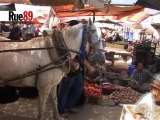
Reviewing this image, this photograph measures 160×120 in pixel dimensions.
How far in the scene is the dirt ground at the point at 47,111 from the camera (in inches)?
286

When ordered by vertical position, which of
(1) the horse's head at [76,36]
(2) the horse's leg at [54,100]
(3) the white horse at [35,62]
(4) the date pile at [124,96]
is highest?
(1) the horse's head at [76,36]

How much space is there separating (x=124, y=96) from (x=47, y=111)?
262cm

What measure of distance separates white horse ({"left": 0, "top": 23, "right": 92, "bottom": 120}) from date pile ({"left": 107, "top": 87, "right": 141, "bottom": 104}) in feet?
10.8

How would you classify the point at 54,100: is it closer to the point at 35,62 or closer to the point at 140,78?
the point at 35,62

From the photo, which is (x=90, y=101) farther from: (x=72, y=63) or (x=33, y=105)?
(x=72, y=63)

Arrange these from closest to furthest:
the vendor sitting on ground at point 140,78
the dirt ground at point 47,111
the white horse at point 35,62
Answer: the white horse at point 35,62 < the dirt ground at point 47,111 < the vendor sitting on ground at point 140,78

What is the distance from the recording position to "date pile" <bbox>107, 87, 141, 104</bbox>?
8.98 metres

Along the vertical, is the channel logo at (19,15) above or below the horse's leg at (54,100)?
above

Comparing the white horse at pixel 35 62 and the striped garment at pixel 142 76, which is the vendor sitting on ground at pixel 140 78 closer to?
the striped garment at pixel 142 76

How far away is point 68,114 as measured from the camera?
24.8 feet

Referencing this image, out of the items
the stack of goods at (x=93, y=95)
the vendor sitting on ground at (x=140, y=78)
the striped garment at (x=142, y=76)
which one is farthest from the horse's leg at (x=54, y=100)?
the striped garment at (x=142, y=76)

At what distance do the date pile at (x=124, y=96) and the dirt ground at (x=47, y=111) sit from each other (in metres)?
0.40

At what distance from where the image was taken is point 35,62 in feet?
20.1

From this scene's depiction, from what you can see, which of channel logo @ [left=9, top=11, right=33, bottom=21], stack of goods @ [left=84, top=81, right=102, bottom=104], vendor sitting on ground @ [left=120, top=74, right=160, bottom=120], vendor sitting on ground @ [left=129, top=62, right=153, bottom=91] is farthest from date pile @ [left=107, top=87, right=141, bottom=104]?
channel logo @ [left=9, top=11, right=33, bottom=21]
